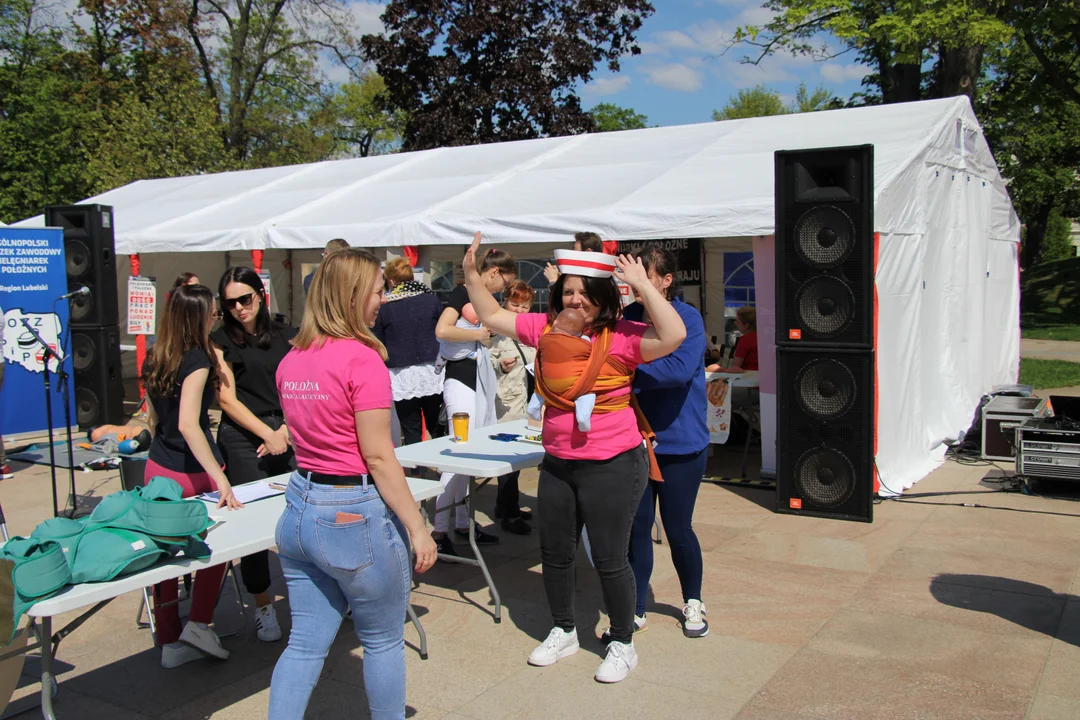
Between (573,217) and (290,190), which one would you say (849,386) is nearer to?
(573,217)

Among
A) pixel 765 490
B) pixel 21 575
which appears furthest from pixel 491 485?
pixel 21 575

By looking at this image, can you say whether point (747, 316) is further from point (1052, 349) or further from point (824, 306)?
point (1052, 349)

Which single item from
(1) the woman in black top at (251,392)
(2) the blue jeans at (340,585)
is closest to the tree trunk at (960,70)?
(1) the woman in black top at (251,392)

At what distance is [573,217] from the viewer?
771 centimetres

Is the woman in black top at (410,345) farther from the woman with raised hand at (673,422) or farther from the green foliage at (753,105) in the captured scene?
the green foliage at (753,105)

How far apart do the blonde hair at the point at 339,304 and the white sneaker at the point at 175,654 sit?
6.21 ft

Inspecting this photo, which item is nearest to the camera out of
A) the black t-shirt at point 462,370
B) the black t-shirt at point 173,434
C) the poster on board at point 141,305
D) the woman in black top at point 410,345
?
the black t-shirt at point 173,434

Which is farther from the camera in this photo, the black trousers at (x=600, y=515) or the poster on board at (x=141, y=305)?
the poster on board at (x=141, y=305)

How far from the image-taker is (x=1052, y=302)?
2697cm

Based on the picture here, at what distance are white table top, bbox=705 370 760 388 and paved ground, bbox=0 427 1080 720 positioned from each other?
202 cm

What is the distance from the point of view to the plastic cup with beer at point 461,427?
15.3 ft

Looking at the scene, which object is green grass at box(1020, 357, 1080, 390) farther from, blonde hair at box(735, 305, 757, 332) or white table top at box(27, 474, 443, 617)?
white table top at box(27, 474, 443, 617)

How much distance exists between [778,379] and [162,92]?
832 inches

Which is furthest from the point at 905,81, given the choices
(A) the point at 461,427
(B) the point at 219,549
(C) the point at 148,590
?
(B) the point at 219,549
